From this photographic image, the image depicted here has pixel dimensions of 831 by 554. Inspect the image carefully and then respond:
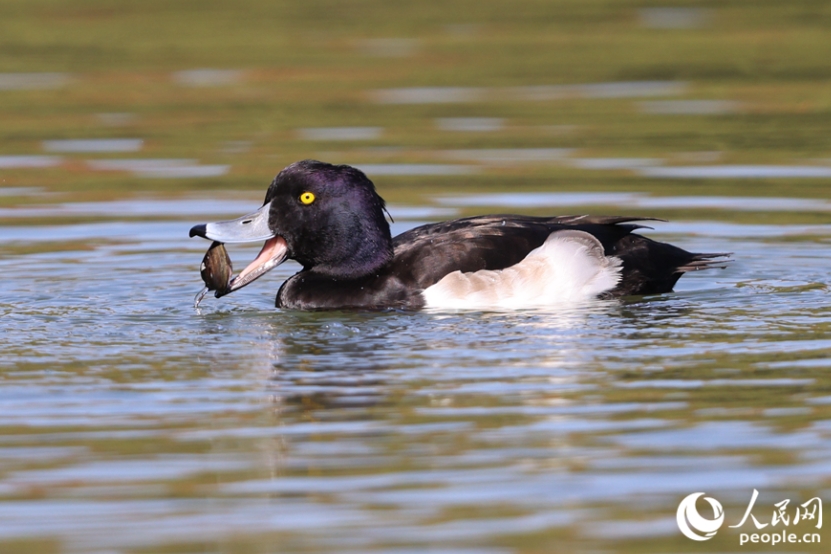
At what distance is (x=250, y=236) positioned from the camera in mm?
8680

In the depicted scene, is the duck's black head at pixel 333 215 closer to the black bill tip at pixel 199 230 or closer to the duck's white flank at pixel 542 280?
the black bill tip at pixel 199 230

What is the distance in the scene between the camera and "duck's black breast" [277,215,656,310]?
8.45 m

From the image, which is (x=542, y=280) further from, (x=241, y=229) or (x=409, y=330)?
(x=241, y=229)

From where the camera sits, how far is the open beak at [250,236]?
859 centimetres

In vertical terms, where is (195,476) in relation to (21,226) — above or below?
below

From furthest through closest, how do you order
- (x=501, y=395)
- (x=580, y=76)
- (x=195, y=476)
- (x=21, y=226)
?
(x=580, y=76) < (x=21, y=226) < (x=501, y=395) < (x=195, y=476)

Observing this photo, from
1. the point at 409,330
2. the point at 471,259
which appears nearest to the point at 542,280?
the point at 471,259

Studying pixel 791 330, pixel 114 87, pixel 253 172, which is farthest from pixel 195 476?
pixel 114 87

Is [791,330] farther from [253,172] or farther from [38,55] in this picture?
[38,55]

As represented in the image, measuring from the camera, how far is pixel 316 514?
5.26m

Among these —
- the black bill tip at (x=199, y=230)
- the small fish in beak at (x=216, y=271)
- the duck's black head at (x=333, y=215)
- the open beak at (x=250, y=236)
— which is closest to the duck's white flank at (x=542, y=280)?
the duck's black head at (x=333, y=215)

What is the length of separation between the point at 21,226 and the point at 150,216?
94 centimetres

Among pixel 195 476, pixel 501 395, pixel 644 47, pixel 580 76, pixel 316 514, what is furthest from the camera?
pixel 644 47

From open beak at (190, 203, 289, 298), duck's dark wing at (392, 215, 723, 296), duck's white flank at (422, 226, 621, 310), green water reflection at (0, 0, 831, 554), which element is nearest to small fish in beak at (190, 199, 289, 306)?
open beak at (190, 203, 289, 298)
